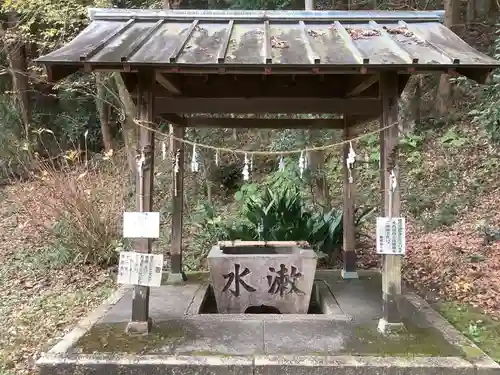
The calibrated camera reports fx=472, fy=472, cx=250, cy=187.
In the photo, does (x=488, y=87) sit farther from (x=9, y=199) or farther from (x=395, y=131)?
(x=9, y=199)

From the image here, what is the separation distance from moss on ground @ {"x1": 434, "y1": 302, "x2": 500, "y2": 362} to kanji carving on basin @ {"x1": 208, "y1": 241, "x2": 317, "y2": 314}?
1.46 meters

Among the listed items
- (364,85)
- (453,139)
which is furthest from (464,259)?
(453,139)

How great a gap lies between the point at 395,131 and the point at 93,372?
10.1ft

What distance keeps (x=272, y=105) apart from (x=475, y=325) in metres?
2.93

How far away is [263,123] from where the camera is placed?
5.95 meters

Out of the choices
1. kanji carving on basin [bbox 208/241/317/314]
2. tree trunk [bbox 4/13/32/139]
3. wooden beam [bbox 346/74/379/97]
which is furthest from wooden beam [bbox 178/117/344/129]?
tree trunk [bbox 4/13/32/139]

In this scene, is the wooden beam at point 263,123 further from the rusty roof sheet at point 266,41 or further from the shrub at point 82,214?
the shrub at point 82,214

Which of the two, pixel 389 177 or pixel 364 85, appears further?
pixel 364 85

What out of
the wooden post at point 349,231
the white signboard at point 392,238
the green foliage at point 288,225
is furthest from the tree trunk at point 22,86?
the white signboard at point 392,238

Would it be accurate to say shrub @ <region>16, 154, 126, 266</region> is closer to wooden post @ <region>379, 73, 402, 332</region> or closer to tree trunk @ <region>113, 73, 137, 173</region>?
tree trunk @ <region>113, 73, 137, 173</region>

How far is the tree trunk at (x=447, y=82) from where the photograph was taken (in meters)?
10.6

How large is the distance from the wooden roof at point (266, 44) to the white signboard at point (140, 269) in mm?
1560

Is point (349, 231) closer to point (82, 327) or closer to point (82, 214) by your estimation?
point (82, 327)

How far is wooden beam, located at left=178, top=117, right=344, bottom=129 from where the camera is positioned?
592 centimetres
